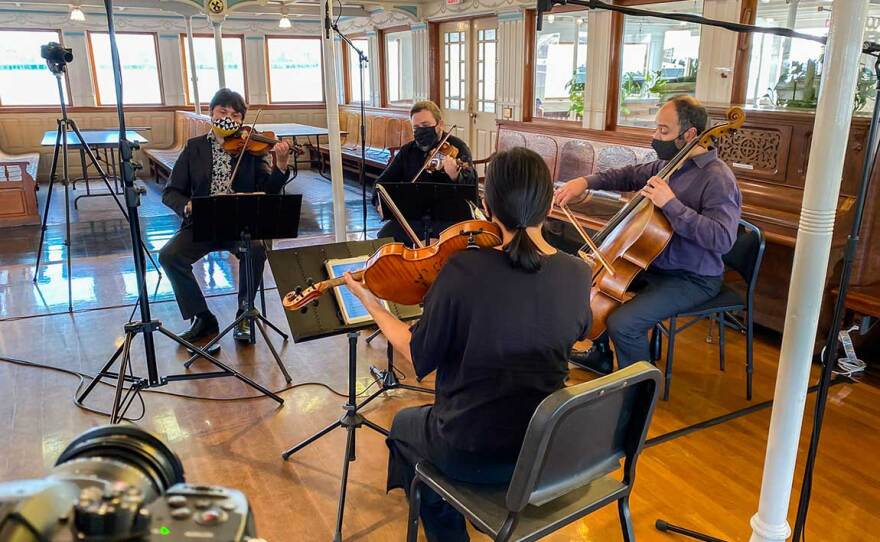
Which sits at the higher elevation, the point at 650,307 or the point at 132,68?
the point at 132,68

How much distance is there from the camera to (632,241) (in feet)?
8.29

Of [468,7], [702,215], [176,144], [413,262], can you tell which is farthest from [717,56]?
[176,144]

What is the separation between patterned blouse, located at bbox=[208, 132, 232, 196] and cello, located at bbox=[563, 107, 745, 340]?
75.8 inches

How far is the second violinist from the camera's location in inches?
140

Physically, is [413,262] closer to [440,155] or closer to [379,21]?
[440,155]

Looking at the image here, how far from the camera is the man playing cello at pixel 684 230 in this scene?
250 centimetres

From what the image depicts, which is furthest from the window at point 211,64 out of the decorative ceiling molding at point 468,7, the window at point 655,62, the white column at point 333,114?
the white column at point 333,114

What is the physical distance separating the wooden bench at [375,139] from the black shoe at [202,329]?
470 cm

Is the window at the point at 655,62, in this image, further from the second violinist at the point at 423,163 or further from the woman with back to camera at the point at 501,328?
the woman with back to camera at the point at 501,328

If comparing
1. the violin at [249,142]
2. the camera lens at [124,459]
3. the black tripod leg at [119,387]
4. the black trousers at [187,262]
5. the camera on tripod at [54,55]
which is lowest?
the black tripod leg at [119,387]

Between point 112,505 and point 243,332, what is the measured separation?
3081mm

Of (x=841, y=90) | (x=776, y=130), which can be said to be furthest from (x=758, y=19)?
(x=841, y=90)

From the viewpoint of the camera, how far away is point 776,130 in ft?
10.9

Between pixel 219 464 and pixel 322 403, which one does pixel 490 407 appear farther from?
pixel 322 403
